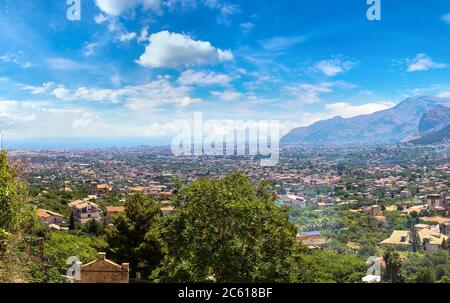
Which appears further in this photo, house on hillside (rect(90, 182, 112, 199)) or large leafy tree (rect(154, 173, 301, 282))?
house on hillside (rect(90, 182, 112, 199))

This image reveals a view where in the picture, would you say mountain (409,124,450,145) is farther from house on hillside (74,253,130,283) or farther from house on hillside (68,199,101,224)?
house on hillside (74,253,130,283)

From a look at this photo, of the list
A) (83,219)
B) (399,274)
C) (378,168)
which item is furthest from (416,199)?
(83,219)

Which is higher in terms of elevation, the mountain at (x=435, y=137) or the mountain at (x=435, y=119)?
the mountain at (x=435, y=119)

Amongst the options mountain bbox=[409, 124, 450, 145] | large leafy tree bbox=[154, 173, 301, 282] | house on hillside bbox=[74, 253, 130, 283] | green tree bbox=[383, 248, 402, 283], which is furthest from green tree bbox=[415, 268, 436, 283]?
mountain bbox=[409, 124, 450, 145]

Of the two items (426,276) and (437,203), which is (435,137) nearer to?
(437,203)

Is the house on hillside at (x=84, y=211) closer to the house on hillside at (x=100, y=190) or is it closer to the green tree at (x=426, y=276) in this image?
the house on hillside at (x=100, y=190)

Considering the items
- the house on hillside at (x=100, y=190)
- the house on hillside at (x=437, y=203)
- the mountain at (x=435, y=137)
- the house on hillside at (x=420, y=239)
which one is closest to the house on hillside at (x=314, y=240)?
the house on hillside at (x=420, y=239)

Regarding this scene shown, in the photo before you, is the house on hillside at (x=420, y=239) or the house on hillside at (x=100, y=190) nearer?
the house on hillside at (x=420, y=239)
